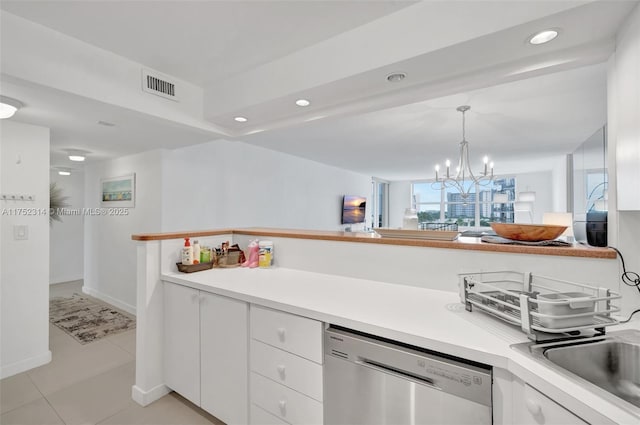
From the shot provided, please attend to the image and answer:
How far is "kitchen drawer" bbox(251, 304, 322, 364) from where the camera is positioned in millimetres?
1331

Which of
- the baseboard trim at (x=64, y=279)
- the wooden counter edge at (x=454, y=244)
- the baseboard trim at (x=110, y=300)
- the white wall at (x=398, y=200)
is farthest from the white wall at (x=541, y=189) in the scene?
the baseboard trim at (x=64, y=279)

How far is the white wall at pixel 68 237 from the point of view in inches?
207

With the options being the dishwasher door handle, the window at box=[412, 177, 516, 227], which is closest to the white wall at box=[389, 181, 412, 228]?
the window at box=[412, 177, 516, 227]

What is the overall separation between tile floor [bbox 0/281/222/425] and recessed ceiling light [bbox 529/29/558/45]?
269 cm

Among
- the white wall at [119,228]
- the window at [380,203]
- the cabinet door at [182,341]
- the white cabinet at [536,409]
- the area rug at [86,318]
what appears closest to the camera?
the white cabinet at [536,409]

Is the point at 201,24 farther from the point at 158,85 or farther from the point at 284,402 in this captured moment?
the point at 284,402

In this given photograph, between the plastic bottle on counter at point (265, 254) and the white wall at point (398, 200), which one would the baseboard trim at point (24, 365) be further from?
the white wall at point (398, 200)

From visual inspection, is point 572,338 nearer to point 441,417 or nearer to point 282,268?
point 441,417

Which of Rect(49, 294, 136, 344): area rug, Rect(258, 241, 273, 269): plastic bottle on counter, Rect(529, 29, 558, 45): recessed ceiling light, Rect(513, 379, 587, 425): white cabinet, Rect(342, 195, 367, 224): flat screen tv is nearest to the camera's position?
Rect(513, 379, 587, 425): white cabinet

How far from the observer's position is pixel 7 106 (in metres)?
1.94

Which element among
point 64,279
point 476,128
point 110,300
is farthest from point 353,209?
point 64,279

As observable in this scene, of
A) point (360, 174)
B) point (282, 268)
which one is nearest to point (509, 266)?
point (282, 268)

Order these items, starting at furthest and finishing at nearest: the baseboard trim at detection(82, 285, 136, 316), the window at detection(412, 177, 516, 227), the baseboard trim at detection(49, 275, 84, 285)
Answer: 1. the window at detection(412, 177, 516, 227)
2. the baseboard trim at detection(49, 275, 84, 285)
3. the baseboard trim at detection(82, 285, 136, 316)

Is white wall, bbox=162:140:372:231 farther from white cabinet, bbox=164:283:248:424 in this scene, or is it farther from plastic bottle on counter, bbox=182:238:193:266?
white cabinet, bbox=164:283:248:424
